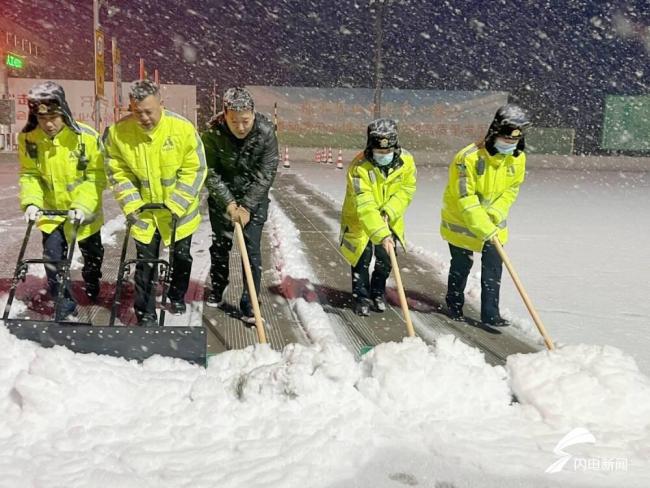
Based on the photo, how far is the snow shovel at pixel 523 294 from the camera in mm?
4020

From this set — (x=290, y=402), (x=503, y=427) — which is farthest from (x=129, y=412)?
(x=503, y=427)

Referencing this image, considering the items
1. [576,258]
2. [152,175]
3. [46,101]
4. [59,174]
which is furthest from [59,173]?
[576,258]

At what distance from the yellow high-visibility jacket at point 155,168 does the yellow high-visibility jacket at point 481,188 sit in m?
1.86

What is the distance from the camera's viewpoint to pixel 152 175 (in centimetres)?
424

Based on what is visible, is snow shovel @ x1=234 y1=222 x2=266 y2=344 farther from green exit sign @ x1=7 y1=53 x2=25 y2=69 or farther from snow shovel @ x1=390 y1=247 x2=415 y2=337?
green exit sign @ x1=7 y1=53 x2=25 y2=69

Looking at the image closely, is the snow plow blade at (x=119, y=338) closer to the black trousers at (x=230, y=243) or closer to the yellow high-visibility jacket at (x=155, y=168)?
the yellow high-visibility jacket at (x=155, y=168)

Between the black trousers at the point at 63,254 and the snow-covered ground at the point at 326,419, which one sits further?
the black trousers at the point at 63,254

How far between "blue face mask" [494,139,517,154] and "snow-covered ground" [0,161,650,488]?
1.61 metres

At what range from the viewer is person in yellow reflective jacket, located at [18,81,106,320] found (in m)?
4.16

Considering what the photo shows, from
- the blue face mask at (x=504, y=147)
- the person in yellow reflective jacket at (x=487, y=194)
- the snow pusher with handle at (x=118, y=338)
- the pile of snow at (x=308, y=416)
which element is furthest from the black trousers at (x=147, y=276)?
the blue face mask at (x=504, y=147)

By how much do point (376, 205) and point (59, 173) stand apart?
223 cm

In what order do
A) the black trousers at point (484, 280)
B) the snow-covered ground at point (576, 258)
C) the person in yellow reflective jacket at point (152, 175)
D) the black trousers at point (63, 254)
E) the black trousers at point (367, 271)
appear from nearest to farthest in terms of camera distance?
the person in yellow reflective jacket at point (152, 175), the black trousers at point (63, 254), the black trousers at point (484, 280), the snow-covered ground at point (576, 258), the black trousers at point (367, 271)

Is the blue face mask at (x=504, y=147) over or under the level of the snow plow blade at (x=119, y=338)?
over

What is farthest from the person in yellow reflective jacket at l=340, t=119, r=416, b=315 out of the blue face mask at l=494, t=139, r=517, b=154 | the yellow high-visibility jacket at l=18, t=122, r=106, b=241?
the yellow high-visibility jacket at l=18, t=122, r=106, b=241
